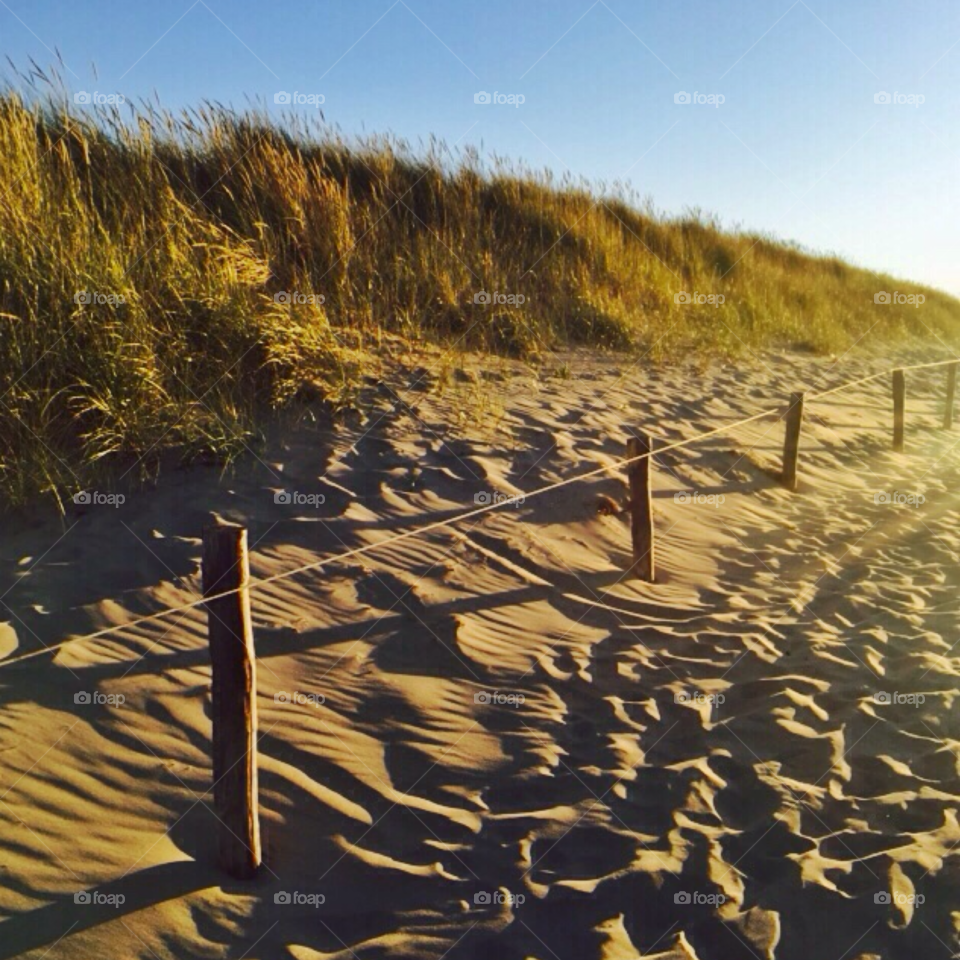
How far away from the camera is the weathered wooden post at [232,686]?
3.07 metres

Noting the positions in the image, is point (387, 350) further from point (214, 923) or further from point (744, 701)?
point (214, 923)

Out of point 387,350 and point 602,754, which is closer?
point 602,754

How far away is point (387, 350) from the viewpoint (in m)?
7.82

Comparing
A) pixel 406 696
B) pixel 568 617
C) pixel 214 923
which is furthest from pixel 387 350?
pixel 214 923

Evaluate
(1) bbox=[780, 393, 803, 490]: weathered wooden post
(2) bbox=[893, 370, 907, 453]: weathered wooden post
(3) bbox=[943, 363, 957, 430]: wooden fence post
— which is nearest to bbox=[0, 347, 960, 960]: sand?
(1) bbox=[780, 393, 803, 490]: weathered wooden post

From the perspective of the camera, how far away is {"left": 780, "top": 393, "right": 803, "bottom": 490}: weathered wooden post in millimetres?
8016

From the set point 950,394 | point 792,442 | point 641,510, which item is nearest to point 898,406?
point 950,394

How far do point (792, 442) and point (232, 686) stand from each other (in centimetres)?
624

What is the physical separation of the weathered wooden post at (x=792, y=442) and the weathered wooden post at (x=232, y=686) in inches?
235

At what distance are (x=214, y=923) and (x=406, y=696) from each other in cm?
149

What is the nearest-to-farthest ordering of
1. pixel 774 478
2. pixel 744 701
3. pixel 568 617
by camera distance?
pixel 744 701
pixel 568 617
pixel 774 478

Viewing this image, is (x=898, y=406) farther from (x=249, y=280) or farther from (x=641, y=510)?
(x=249, y=280)

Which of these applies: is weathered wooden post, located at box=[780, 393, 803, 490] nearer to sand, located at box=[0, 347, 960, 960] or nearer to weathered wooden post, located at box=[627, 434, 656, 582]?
sand, located at box=[0, 347, 960, 960]

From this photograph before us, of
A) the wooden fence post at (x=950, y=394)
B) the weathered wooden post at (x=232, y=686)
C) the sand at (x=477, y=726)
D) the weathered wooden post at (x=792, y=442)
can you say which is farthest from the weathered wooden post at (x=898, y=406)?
the weathered wooden post at (x=232, y=686)
